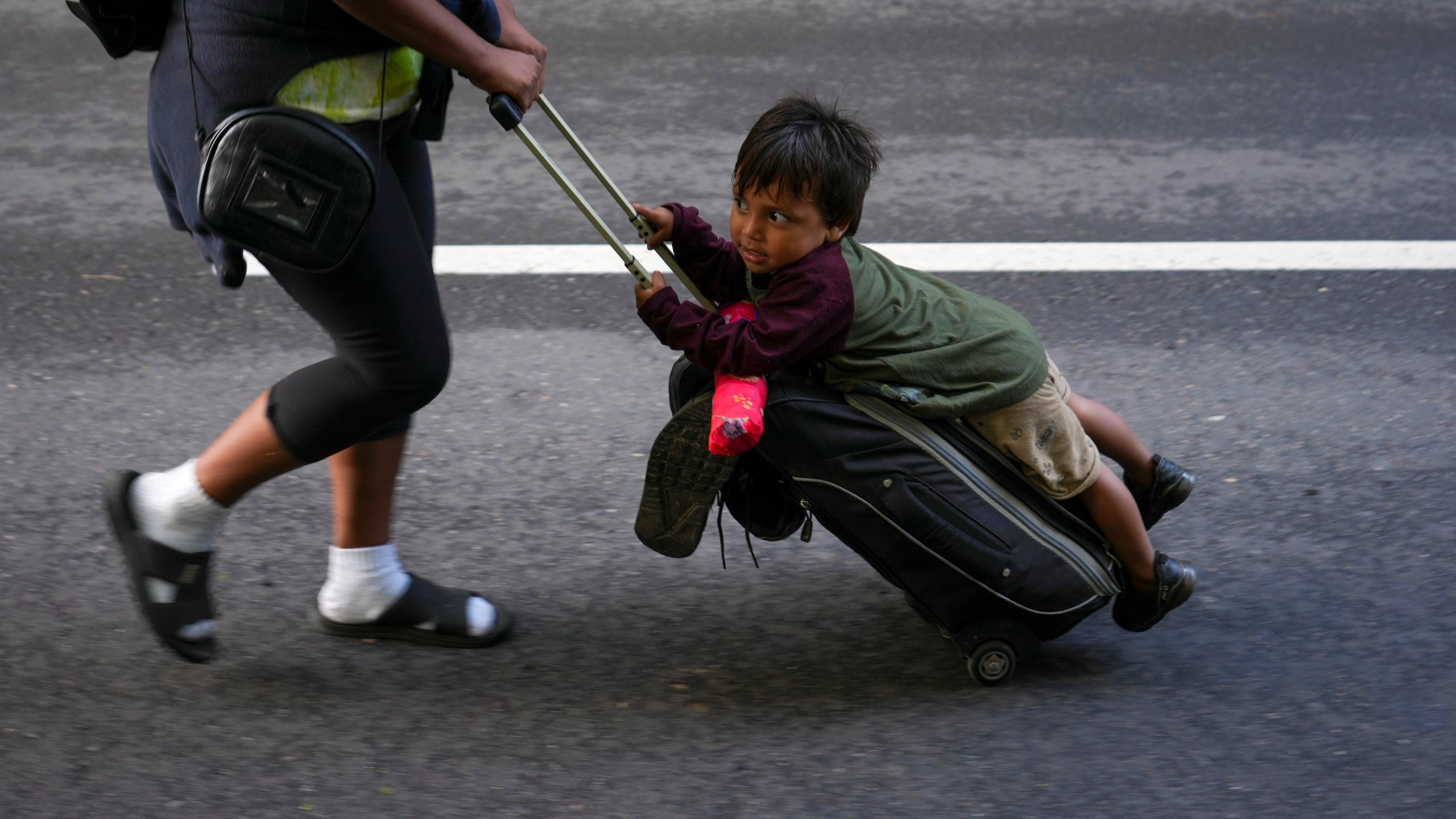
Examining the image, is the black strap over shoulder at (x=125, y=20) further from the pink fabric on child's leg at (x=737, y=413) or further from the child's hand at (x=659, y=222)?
the pink fabric on child's leg at (x=737, y=413)

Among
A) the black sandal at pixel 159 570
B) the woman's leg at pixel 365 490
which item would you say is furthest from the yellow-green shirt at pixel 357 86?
the black sandal at pixel 159 570

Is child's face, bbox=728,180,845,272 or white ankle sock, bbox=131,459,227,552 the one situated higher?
child's face, bbox=728,180,845,272

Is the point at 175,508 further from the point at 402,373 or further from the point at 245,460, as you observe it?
the point at 402,373

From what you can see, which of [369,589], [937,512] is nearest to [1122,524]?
[937,512]

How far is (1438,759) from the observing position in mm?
2479

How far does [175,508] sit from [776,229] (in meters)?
1.21

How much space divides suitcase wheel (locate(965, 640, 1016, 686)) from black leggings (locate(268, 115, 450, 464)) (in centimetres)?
110

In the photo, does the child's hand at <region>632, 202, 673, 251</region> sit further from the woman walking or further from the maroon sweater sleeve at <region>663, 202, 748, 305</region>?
the woman walking

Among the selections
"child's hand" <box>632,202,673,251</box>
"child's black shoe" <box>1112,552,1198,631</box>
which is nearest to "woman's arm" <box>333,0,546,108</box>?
"child's hand" <box>632,202,673,251</box>

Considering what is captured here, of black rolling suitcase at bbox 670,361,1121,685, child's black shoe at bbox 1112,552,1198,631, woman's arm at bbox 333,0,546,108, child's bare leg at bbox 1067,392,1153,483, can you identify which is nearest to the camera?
woman's arm at bbox 333,0,546,108

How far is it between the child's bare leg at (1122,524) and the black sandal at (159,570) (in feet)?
5.48

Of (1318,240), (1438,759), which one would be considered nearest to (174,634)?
(1438,759)

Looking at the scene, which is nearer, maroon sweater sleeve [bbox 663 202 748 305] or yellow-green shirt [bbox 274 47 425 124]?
yellow-green shirt [bbox 274 47 425 124]

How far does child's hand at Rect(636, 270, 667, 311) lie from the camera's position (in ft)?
8.23
